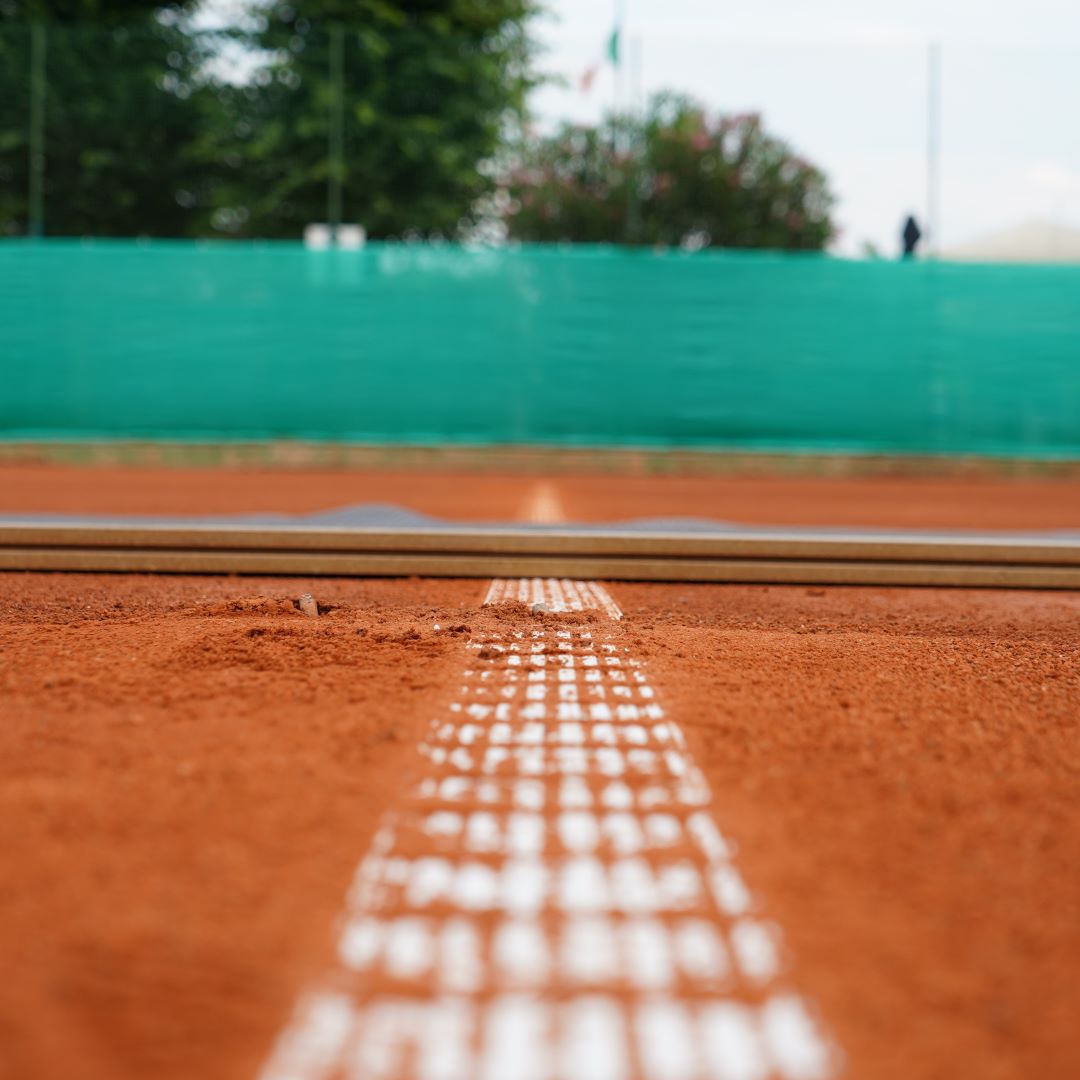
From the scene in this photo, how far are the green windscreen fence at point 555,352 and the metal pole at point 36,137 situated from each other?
206 centimetres

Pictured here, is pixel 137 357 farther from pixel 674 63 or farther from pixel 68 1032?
pixel 68 1032

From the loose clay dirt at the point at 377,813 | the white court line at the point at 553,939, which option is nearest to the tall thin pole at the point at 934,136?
the loose clay dirt at the point at 377,813

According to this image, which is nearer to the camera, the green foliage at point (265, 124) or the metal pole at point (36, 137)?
the metal pole at point (36, 137)

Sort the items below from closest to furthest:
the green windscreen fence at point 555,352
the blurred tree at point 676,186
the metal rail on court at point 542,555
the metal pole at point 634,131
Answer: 1. the metal rail on court at point 542,555
2. the green windscreen fence at point 555,352
3. the metal pole at point 634,131
4. the blurred tree at point 676,186

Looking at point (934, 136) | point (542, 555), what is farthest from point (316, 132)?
point (542, 555)

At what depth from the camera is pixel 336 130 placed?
36.2ft

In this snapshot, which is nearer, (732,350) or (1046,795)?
(1046,795)

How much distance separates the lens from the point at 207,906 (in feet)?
3.70

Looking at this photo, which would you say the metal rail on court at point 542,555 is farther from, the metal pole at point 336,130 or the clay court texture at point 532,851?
the metal pole at point 336,130

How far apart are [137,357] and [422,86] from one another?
5.75 metres

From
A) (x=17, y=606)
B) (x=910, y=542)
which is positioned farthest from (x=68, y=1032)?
(x=910, y=542)

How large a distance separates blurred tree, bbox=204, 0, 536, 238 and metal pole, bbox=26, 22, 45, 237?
2.26 m

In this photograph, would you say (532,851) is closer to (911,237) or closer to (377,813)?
(377,813)

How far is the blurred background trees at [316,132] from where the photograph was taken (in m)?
10.6
